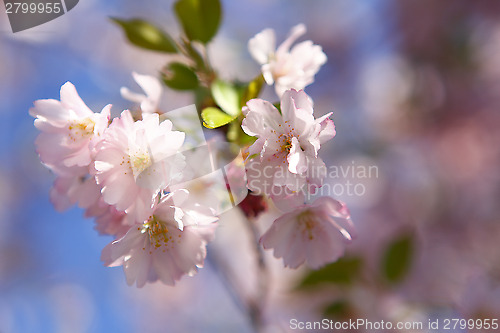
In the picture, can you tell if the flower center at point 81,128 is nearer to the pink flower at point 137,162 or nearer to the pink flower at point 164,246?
the pink flower at point 137,162

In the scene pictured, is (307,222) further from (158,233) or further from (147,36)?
(147,36)

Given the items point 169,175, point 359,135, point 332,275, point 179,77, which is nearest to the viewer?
point 169,175

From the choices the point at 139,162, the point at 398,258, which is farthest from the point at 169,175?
the point at 398,258

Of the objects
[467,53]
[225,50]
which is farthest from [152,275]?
[467,53]

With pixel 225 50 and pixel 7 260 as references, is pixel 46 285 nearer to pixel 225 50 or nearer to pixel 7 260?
pixel 7 260

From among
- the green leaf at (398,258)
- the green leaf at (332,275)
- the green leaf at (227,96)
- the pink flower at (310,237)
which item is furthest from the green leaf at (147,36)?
the green leaf at (398,258)

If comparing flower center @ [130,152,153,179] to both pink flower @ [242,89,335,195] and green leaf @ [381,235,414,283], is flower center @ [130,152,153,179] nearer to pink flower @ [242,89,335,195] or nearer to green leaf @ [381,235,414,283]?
pink flower @ [242,89,335,195]

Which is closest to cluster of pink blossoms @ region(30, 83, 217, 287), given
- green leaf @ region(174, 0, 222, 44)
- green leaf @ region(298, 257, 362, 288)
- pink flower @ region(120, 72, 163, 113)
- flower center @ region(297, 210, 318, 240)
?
pink flower @ region(120, 72, 163, 113)
